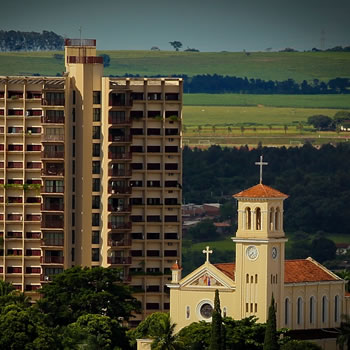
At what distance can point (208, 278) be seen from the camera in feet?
502

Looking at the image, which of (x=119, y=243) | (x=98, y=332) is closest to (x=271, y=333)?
(x=98, y=332)

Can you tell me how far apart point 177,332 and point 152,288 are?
24738 mm

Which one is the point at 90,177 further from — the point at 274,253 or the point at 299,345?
the point at 299,345

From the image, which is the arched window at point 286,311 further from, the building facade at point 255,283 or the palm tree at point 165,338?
the palm tree at point 165,338

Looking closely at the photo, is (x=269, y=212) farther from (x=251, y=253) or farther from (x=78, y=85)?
(x=78, y=85)

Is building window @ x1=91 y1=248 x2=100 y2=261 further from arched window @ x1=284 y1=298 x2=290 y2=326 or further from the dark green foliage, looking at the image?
the dark green foliage

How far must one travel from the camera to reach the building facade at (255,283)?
151 m

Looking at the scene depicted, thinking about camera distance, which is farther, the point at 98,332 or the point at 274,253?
the point at 274,253

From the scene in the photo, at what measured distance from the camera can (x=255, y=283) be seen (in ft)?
495

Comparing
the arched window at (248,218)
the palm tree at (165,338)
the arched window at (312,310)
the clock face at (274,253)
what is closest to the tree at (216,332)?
the palm tree at (165,338)

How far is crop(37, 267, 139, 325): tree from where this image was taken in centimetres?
15700

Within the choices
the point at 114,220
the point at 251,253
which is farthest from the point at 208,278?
the point at 114,220

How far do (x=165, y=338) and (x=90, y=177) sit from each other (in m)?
29.4

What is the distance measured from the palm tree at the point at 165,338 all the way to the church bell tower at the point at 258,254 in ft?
20.6
